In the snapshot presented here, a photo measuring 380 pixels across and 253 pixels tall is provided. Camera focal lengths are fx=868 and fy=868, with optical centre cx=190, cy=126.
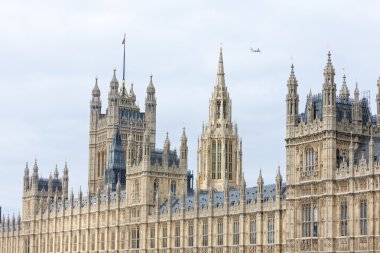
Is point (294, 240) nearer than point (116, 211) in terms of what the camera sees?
Yes

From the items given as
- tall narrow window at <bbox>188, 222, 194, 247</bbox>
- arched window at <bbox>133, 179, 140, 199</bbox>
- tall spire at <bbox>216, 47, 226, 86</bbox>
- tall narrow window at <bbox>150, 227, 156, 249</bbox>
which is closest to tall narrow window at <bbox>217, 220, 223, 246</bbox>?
tall narrow window at <bbox>188, 222, 194, 247</bbox>

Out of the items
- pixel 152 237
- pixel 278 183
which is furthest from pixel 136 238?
pixel 278 183

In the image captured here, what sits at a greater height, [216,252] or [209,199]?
[209,199]

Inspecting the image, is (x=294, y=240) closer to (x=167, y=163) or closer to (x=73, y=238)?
(x=167, y=163)

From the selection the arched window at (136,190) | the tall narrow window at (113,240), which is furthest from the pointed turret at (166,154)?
the tall narrow window at (113,240)

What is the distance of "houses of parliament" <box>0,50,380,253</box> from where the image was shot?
8975 cm

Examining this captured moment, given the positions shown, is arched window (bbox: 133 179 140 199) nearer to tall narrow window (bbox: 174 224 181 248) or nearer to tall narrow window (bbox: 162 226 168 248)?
tall narrow window (bbox: 162 226 168 248)

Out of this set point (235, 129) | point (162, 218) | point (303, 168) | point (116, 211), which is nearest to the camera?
point (303, 168)

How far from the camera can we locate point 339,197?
3543 inches

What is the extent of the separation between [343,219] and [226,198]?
94.6ft

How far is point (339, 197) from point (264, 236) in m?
21.4

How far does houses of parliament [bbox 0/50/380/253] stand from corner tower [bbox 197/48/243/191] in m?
0.20

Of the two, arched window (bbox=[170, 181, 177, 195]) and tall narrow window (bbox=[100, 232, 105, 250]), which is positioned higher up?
arched window (bbox=[170, 181, 177, 195])

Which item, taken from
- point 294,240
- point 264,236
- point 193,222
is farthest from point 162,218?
point 294,240
